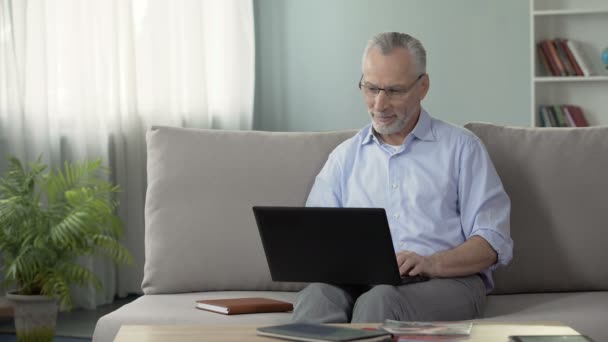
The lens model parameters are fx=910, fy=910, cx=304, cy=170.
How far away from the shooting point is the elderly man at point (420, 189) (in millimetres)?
2209

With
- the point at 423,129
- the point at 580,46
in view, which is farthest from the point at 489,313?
the point at 580,46

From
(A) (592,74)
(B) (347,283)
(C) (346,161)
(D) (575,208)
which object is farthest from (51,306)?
(A) (592,74)

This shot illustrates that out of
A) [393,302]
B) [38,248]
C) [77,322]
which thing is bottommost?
[77,322]

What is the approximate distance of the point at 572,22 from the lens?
4848mm

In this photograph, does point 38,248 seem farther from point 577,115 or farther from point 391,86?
point 577,115

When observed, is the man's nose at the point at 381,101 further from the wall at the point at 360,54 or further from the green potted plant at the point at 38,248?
the wall at the point at 360,54

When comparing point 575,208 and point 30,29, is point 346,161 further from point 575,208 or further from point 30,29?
point 30,29

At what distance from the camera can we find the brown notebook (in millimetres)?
2195

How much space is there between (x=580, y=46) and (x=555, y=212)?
255 cm

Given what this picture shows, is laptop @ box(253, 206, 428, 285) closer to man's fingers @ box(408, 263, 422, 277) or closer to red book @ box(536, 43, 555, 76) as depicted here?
man's fingers @ box(408, 263, 422, 277)

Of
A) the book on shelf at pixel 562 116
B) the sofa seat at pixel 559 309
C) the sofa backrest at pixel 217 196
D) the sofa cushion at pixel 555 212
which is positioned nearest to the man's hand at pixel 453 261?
the sofa seat at pixel 559 309

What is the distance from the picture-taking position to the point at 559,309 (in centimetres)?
226

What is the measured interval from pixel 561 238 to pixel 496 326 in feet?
2.84

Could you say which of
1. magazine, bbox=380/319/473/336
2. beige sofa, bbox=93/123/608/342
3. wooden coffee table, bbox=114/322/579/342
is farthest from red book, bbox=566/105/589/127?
magazine, bbox=380/319/473/336
